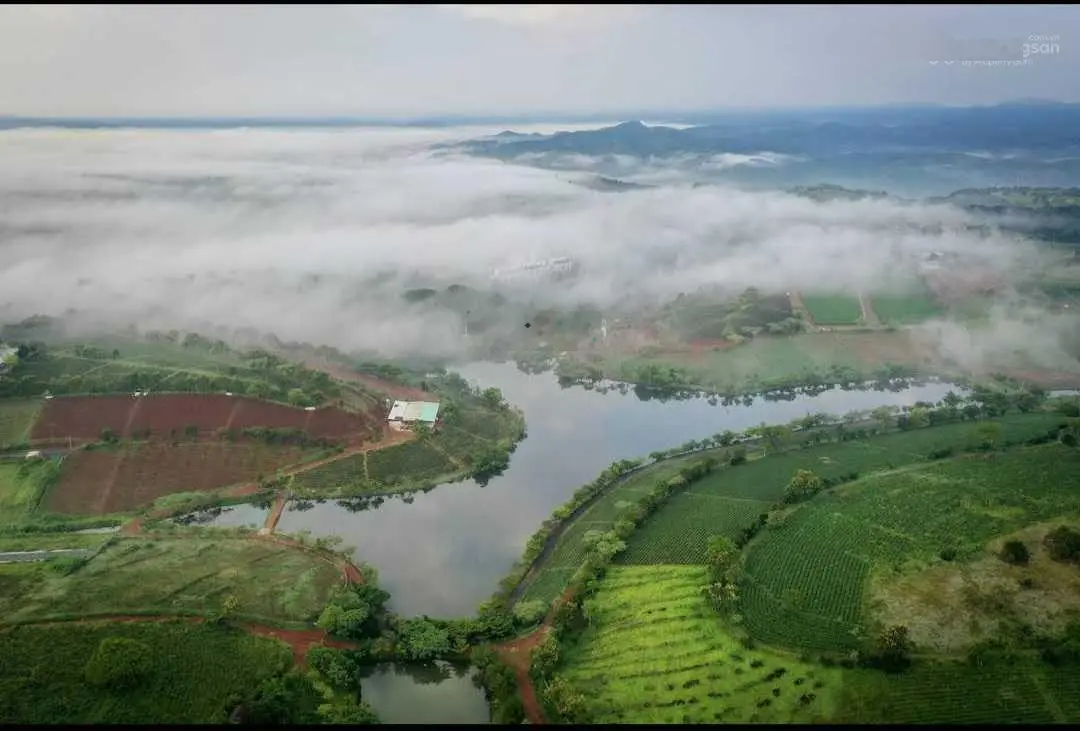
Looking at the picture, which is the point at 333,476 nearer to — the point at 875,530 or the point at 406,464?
the point at 406,464

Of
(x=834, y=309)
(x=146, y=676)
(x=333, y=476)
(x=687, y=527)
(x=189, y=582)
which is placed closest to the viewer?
(x=146, y=676)

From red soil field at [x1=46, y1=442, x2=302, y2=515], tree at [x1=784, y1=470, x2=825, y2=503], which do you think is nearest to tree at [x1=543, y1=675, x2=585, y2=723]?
tree at [x1=784, y1=470, x2=825, y2=503]

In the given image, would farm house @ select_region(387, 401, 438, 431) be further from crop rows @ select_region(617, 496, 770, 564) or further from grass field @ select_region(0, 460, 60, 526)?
grass field @ select_region(0, 460, 60, 526)

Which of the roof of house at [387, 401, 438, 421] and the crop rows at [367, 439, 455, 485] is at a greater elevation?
the roof of house at [387, 401, 438, 421]

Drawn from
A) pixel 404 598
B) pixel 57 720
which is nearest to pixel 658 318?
pixel 404 598

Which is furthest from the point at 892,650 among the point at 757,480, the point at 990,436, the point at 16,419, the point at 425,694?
the point at 16,419

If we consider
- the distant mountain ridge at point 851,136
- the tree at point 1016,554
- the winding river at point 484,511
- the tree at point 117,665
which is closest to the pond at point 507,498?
the winding river at point 484,511

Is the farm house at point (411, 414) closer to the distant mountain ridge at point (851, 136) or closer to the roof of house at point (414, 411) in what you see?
the roof of house at point (414, 411)
